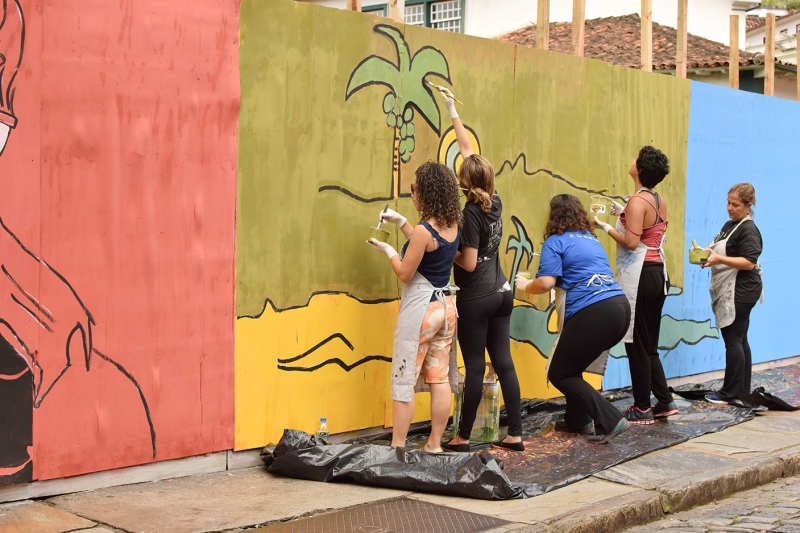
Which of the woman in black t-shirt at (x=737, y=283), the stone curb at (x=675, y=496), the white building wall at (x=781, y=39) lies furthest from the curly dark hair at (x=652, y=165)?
the white building wall at (x=781, y=39)

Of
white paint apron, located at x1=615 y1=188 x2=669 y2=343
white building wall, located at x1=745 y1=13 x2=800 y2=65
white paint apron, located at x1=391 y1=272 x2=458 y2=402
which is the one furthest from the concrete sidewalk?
white building wall, located at x1=745 y1=13 x2=800 y2=65

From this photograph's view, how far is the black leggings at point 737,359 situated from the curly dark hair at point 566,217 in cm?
244

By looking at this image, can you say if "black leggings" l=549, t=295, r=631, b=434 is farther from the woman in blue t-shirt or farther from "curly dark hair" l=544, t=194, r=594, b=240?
"curly dark hair" l=544, t=194, r=594, b=240

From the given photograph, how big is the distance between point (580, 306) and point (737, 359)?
2.50 m

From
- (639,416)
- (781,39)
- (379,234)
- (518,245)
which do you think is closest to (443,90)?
(379,234)

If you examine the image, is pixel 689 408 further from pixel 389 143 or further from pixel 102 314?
pixel 102 314

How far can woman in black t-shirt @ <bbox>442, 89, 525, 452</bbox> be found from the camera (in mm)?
6152

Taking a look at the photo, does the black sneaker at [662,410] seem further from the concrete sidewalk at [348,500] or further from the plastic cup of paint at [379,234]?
the plastic cup of paint at [379,234]

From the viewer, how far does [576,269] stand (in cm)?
666

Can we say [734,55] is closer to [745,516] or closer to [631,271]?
[631,271]

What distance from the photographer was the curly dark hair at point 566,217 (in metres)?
6.70

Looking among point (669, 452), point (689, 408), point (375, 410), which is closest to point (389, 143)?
point (375, 410)

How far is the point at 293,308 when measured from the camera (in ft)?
19.6

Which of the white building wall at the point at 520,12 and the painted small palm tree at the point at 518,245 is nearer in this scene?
the painted small palm tree at the point at 518,245
